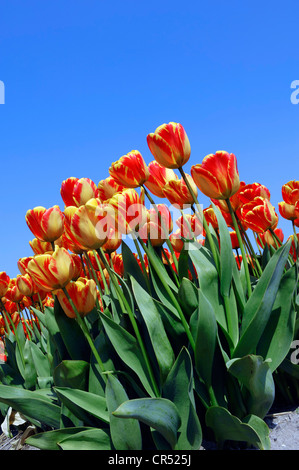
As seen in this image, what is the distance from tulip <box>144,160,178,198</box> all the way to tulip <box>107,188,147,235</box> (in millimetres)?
371

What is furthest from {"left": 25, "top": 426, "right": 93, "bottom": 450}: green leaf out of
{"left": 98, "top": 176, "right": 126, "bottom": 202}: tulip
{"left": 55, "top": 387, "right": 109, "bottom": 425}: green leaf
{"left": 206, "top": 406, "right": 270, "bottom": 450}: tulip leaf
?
{"left": 98, "top": 176, "right": 126, "bottom": 202}: tulip

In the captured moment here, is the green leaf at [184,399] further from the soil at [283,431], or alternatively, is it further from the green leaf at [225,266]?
the green leaf at [225,266]

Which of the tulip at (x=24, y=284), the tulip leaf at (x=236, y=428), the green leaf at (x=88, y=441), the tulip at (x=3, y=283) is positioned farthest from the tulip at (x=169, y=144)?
the tulip at (x=3, y=283)

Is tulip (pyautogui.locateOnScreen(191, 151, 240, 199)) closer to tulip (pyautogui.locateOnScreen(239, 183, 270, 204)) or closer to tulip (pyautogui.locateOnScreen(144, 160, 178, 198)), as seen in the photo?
tulip (pyautogui.locateOnScreen(144, 160, 178, 198))

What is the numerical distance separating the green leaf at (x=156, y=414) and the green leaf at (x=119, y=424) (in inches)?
4.9

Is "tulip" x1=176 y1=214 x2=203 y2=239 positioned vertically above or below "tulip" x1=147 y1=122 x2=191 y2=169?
below

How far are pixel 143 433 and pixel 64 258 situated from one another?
946mm

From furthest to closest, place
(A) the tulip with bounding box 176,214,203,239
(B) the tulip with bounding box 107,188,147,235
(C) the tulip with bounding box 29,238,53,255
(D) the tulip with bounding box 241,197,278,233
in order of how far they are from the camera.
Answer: (C) the tulip with bounding box 29,238,53,255 < (D) the tulip with bounding box 241,197,278,233 < (A) the tulip with bounding box 176,214,203,239 < (B) the tulip with bounding box 107,188,147,235

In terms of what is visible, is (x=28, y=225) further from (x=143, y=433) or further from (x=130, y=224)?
(x=143, y=433)

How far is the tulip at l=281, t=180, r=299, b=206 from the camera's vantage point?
3246 millimetres

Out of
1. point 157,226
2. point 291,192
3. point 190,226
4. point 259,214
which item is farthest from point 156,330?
point 291,192

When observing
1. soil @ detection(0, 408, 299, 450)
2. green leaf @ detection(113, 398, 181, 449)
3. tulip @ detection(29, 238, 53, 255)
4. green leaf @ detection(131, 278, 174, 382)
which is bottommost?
soil @ detection(0, 408, 299, 450)

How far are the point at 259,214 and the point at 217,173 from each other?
0.63 m

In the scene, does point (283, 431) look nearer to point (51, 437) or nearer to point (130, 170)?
point (51, 437)
